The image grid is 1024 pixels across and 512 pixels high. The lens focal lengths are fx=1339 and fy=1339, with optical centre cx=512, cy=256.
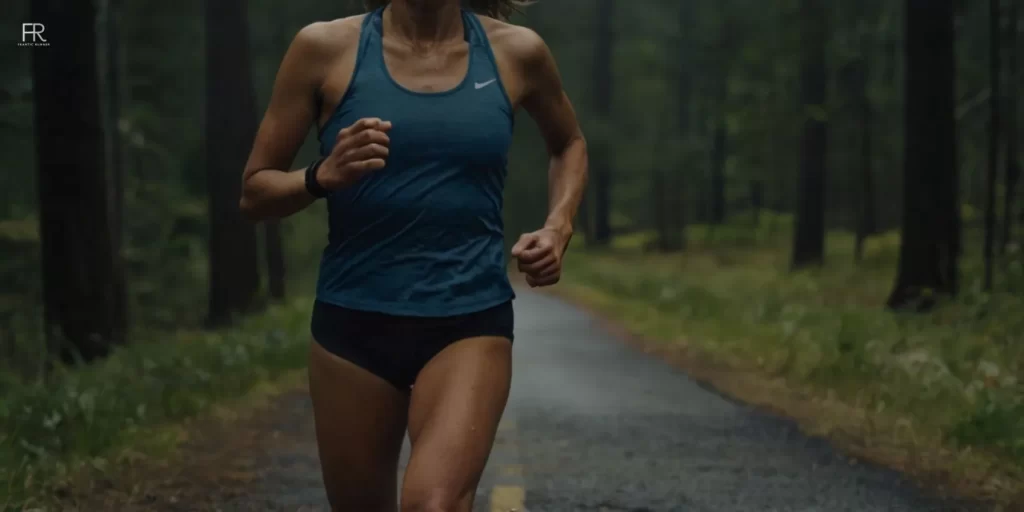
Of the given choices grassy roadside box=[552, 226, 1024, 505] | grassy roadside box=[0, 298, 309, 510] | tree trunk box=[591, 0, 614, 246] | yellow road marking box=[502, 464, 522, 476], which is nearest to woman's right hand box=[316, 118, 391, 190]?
grassy roadside box=[0, 298, 309, 510]

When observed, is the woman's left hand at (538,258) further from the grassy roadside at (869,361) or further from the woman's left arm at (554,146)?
the grassy roadside at (869,361)

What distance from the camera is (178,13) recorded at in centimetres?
2923

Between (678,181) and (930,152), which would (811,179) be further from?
(930,152)

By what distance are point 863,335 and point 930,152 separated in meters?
4.08

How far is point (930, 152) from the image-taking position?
16078mm

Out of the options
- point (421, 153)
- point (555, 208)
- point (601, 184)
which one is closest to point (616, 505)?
point (555, 208)

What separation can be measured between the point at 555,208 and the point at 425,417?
2.36 feet


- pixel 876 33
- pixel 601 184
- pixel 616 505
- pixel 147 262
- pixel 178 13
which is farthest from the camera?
pixel 601 184

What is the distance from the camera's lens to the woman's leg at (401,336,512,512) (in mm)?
3078

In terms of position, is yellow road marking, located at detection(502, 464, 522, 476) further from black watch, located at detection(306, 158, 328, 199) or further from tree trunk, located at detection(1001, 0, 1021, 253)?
tree trunk, located at detection(1001, 0, 1021, 253)

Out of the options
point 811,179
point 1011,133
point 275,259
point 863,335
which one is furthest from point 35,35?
point 811,179

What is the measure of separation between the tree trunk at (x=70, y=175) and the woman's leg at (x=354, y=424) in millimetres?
9216

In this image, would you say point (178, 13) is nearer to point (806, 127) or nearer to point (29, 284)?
point (29, 284)

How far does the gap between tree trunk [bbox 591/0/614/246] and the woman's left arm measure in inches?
1661
